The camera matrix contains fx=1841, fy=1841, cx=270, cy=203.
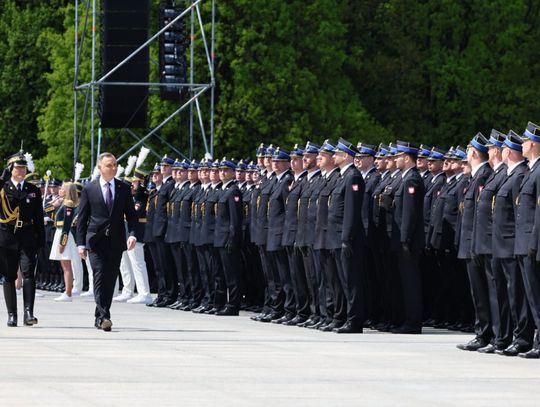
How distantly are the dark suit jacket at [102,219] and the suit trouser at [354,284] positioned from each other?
2.53 metres

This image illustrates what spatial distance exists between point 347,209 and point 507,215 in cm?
339

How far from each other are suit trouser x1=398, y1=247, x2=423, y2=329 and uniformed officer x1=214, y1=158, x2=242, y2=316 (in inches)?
156

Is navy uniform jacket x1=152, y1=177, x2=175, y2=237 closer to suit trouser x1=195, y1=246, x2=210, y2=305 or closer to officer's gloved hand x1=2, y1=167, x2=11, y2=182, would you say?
suit trouser x1=195, y1=246, x2=210, y2=305

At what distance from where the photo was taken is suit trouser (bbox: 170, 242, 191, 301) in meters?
27.0

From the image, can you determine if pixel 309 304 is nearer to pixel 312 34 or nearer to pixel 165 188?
pixel 165 188

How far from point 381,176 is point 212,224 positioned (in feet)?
13.8

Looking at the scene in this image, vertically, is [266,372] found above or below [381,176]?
below

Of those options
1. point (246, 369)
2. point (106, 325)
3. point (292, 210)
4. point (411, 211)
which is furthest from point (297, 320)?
point (246, 369)

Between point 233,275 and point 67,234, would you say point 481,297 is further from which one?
point 67,234

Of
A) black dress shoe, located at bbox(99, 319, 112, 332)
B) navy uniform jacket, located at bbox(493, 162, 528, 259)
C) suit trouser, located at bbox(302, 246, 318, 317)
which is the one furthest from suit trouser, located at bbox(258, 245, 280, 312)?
navy uniform jacket, located at bbox(493, 162, 528, 259)

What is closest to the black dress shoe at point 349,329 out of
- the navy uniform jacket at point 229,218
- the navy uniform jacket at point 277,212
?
the navy uniform jacket at point 277,212

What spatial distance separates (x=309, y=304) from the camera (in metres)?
22.7

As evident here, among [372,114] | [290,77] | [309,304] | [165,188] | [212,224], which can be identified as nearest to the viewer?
[309,304]

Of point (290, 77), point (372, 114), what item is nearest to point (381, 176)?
point (290, 77)
